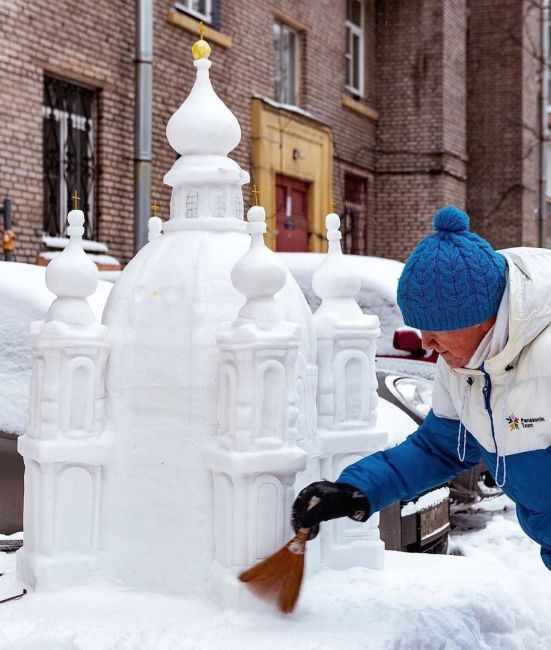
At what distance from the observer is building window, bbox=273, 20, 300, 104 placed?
45.2 ft

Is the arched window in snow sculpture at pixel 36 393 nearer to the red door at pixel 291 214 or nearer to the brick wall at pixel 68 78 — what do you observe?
the brick wall at pixel 68 78

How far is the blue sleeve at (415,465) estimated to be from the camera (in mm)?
2551

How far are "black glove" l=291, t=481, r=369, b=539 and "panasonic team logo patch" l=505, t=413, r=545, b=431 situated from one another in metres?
0.43

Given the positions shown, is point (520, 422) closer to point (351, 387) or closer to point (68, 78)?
point (351, 387)

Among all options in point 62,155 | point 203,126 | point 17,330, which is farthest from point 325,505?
point 62,155

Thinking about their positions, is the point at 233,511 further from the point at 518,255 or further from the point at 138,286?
the point at 518,255

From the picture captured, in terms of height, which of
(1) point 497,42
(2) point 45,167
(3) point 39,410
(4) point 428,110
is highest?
(1) point 497,42

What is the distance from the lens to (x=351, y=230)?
1590 cm

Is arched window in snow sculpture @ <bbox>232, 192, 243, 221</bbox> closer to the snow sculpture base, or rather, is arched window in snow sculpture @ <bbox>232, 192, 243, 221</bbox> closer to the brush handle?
the snow sculpture base

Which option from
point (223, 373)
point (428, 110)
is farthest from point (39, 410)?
point (428, 110)

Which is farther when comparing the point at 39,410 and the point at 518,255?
the point at 39,410

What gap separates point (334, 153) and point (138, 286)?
1254 cm

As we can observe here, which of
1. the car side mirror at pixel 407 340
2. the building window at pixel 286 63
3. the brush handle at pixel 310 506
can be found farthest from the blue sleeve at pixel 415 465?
the building window at pixel 286 63

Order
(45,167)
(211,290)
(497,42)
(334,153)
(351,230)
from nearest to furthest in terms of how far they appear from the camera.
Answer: (211,290) < (45,167) < (334,153) < (351,230) < (497,42)
